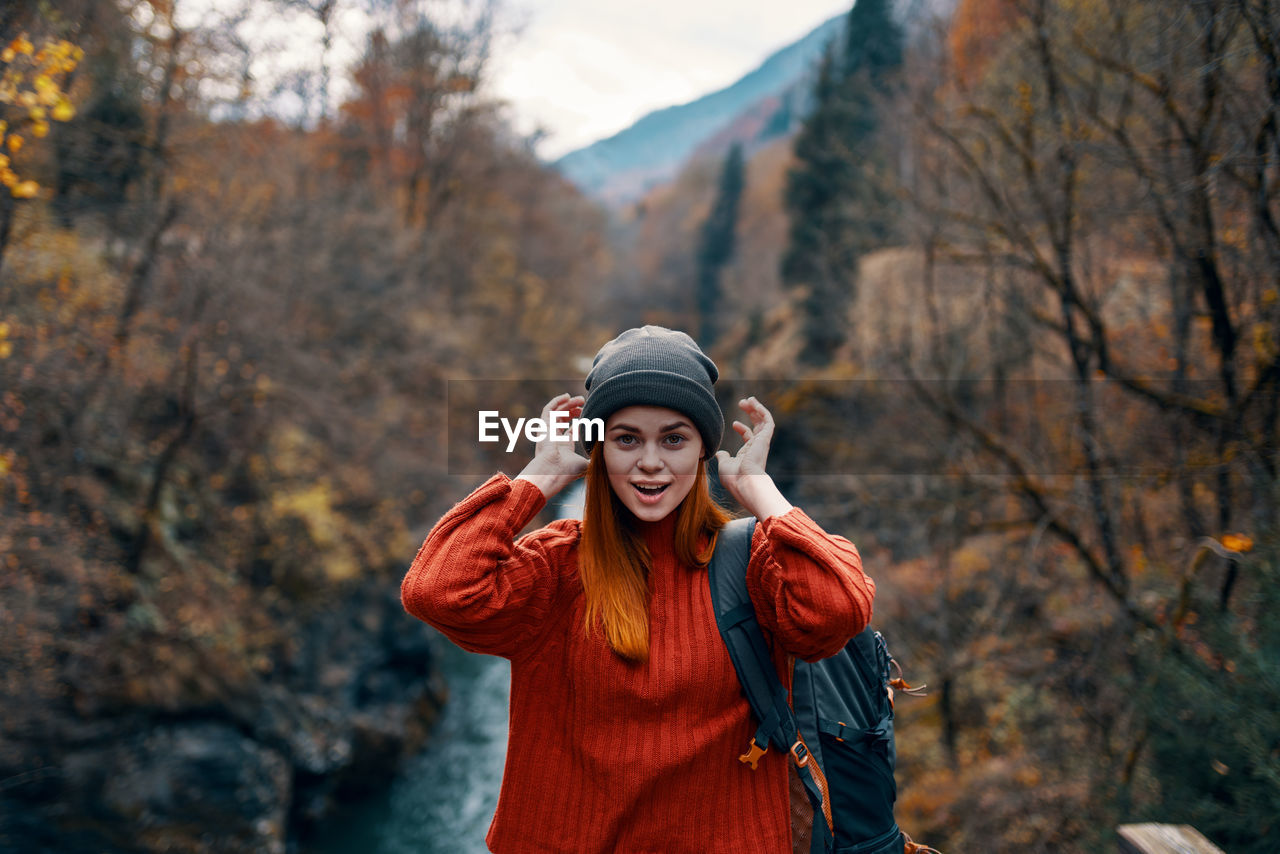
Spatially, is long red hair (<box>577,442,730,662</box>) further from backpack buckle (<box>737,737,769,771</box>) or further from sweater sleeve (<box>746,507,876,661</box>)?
backpack buckle (<box>737,737,769,771</box>)

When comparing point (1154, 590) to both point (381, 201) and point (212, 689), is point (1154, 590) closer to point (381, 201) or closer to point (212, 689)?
point (212, 689)

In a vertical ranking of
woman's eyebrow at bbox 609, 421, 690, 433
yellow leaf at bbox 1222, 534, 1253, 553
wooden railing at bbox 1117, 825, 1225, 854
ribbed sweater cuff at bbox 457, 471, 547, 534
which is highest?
woman's eyebrow at bbox 609, 421, 690, 433

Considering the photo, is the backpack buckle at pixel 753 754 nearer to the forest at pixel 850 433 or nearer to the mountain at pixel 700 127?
the forest at pixel 850 433

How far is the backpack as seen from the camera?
1491 mm

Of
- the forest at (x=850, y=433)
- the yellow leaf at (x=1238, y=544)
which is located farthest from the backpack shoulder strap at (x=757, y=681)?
the yellow leaf at (x=1238, y=544)

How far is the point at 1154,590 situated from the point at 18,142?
25.9 feet

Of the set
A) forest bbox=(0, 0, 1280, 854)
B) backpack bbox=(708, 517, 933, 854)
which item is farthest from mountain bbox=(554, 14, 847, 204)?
backpack bbox=(708, 517, 933, 854)

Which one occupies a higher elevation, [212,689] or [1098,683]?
[1098,683]

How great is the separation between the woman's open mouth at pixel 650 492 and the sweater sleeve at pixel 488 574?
0.23 meters

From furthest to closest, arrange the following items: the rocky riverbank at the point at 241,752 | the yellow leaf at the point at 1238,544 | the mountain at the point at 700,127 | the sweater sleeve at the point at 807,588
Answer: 1. the mountain at the point at 700,127
2. the rocky riverbank at the point at 241,752
3. the yellow leaf at the point at 1238,544
4. the sweater sleeve at the point at 807,588

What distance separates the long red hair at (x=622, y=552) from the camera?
1459mm

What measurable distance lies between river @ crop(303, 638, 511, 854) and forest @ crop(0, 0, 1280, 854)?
33cm

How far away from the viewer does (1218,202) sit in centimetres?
441

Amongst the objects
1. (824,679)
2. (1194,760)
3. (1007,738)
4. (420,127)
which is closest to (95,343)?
(824,679)
